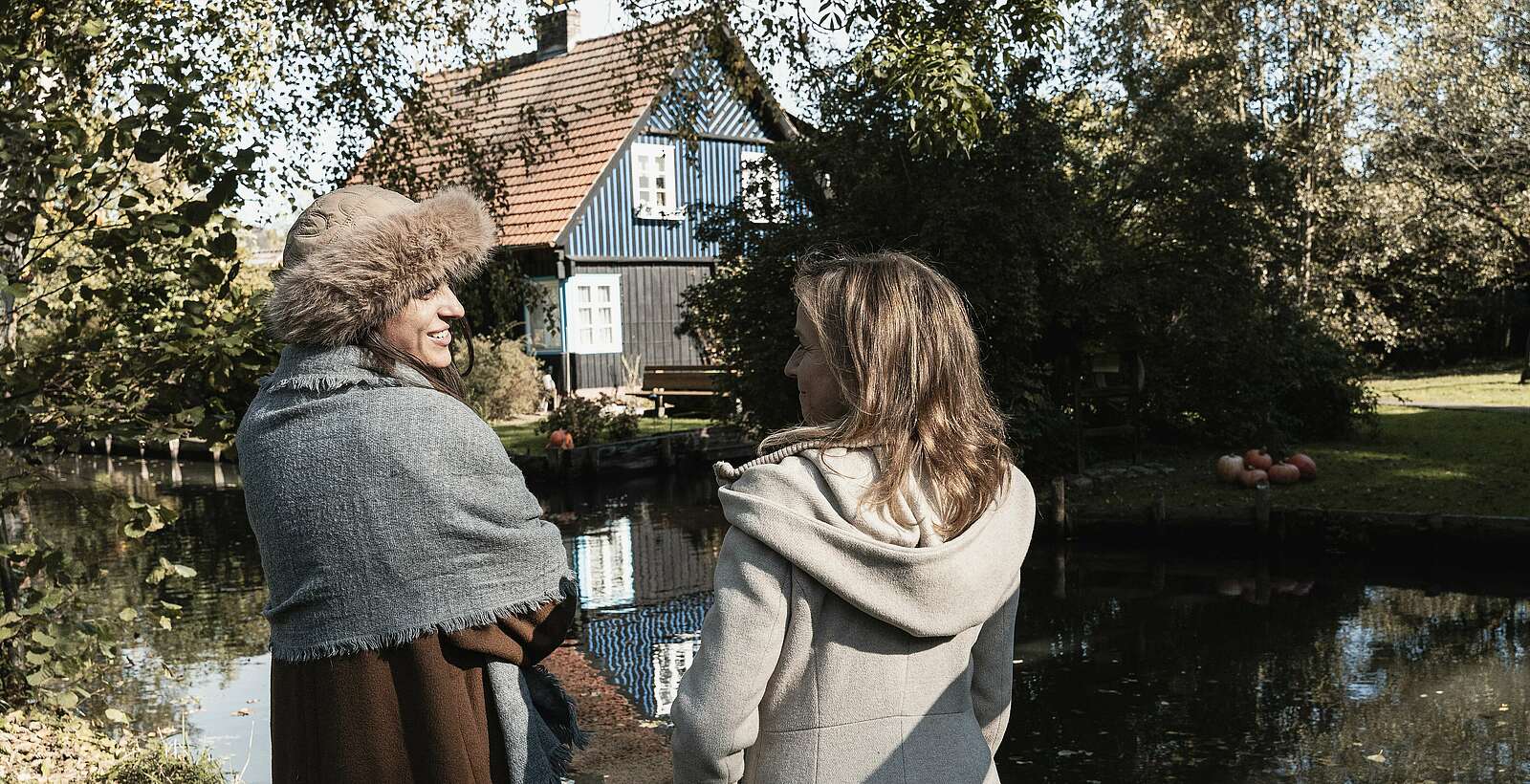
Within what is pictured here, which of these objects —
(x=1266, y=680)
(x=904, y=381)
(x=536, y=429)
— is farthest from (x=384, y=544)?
(x=536, y=429)

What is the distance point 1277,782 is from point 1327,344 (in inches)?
522

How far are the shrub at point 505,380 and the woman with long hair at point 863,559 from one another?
70.9 feet

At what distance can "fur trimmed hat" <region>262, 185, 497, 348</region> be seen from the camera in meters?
2.39

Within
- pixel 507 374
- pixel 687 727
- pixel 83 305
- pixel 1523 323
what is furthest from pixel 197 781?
pixel 1523 323

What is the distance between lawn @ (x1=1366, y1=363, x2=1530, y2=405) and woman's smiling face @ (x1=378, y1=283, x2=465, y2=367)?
20566 mm

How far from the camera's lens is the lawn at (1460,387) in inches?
912

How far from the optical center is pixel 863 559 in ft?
6.99

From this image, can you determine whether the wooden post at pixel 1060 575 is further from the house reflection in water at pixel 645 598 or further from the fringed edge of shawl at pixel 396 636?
the fringed edge of shawl at pixel 396 636

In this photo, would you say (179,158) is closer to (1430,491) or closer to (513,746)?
(513,746)

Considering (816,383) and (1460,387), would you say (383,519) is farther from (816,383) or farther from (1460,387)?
(1460,387)

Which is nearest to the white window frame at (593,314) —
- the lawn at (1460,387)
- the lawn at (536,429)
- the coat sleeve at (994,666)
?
the lawn at (536,429)

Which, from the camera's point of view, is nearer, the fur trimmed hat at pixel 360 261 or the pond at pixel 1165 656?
the fur trimmed hat at pixel 360 261

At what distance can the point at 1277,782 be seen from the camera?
6953 mm

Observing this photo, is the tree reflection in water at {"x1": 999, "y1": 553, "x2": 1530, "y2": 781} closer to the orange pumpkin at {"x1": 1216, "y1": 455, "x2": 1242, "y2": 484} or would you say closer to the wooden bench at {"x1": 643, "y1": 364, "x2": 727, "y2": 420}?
the orange pumpkin at {"x1": 1216, "y1": 455, "x2": 1242, "y2": 484}
